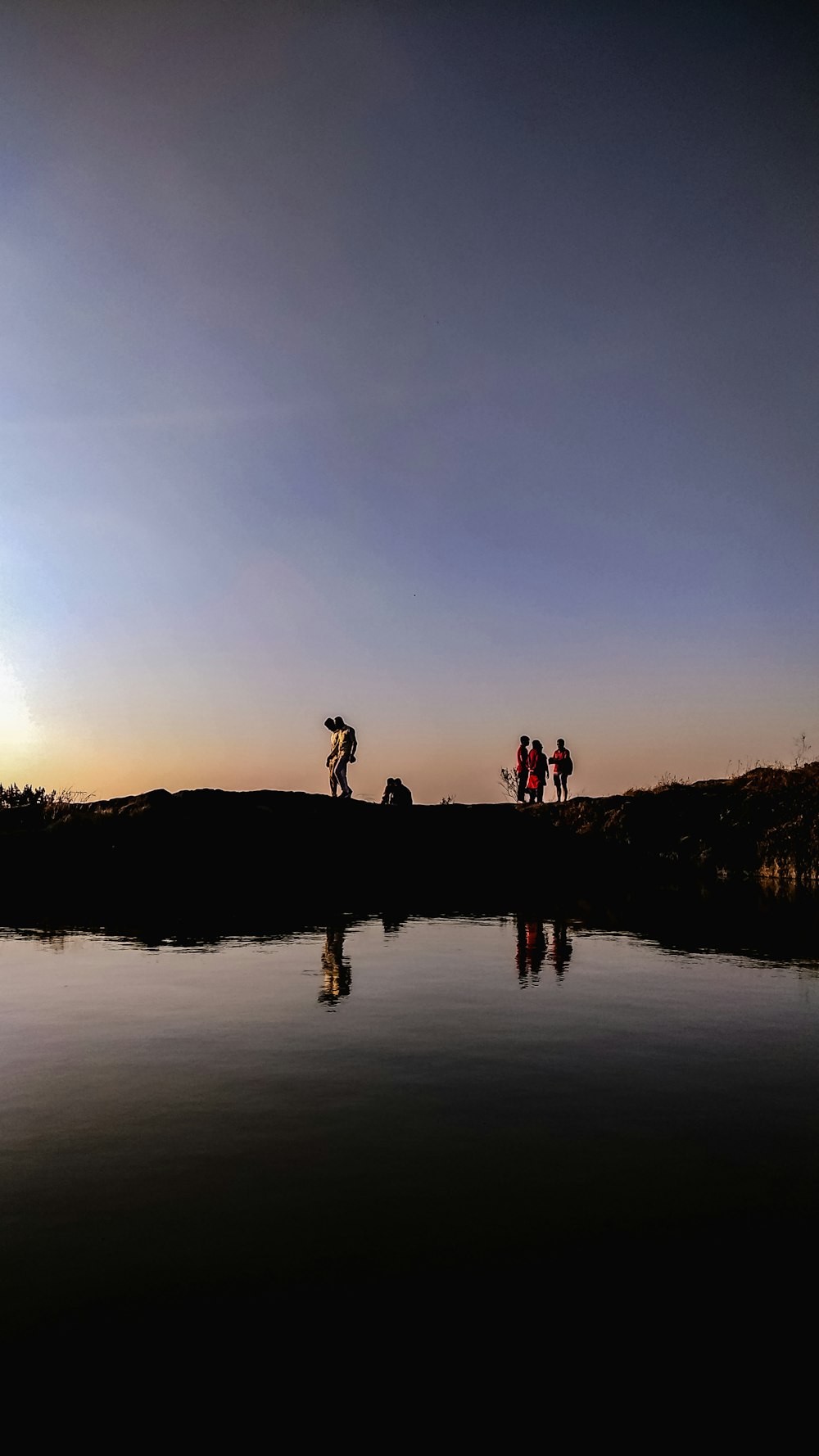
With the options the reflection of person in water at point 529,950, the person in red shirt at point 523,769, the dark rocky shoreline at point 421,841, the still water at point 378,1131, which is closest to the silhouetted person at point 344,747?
the dark rocky shoreline at point 421,841

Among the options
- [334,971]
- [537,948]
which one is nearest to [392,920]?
[537,948]

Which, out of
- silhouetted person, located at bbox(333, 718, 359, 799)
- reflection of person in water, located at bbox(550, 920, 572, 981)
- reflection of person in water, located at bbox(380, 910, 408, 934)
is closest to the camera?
reflection of person in water, located at bbox(550, 920, 572, 981)

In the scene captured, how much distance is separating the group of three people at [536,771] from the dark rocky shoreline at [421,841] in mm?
705

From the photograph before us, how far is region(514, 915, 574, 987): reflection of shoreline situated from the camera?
959 cm

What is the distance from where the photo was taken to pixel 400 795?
96.8 ft

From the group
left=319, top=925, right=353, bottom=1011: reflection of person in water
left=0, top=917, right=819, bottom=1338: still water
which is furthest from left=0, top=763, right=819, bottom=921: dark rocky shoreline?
left=0, top=917, right=819, bottom=1338: still water

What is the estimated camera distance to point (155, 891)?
2009 centimetres

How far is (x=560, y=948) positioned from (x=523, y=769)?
61.5ft

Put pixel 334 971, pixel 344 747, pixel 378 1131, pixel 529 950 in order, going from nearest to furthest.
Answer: pixel 378 1131 < pixel 334 971 < pixel 529 950 < pixel 344 747

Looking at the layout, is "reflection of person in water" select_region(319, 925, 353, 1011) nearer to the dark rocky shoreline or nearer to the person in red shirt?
the dark rocky shoreline

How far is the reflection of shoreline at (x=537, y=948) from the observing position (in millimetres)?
9586

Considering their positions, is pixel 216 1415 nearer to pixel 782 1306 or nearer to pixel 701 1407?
pixel 701 1407

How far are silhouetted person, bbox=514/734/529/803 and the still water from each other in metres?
20.4

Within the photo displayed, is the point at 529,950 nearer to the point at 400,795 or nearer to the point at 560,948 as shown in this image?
the point at 560,948
